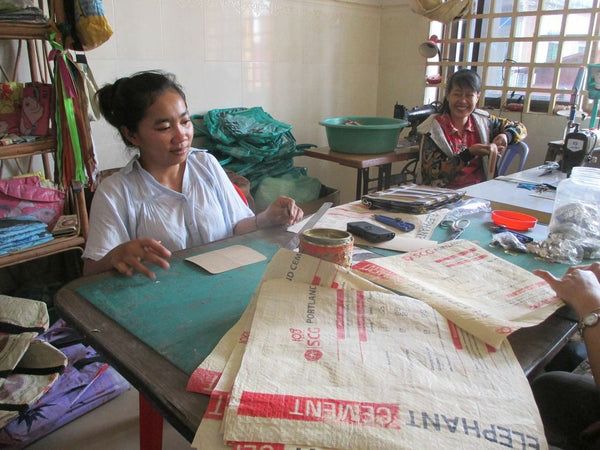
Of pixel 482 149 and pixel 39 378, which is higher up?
pixel 482 149

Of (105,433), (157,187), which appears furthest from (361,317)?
(105,433)

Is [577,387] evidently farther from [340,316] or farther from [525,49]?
[525,49]

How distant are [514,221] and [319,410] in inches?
42.3

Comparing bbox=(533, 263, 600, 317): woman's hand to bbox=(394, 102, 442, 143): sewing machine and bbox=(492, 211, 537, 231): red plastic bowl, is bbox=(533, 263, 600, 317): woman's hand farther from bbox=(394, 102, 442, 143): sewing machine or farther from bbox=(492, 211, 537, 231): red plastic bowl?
bbox=(394, 102, 442, 143): sewing machine

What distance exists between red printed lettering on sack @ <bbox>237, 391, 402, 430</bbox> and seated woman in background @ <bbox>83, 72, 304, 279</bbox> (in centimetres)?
88

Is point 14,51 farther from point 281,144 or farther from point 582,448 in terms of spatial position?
point 582,448

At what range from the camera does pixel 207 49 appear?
2.94 meters

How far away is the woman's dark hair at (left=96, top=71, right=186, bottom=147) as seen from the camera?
1.47 metres

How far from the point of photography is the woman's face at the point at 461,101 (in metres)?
2.65

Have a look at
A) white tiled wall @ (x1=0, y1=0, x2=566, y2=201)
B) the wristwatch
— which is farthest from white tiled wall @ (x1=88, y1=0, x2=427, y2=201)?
the wristwatch

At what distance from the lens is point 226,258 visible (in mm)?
1170

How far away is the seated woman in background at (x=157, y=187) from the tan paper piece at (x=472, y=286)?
491mm

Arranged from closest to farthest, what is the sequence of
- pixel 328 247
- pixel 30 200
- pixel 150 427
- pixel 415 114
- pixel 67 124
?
1. pixel 328 247
2. pixel 150 427
3. pixel 67 124
4. pixel 30 200
5. pixel 415 114

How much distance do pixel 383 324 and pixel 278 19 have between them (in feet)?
9.74
